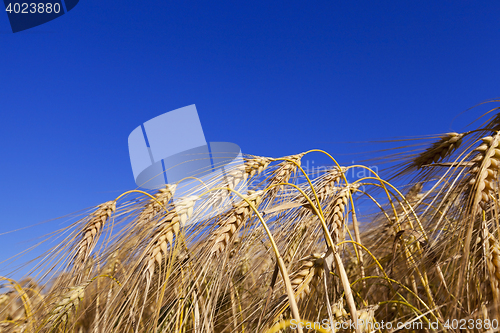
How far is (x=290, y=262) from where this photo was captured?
105 centimetres

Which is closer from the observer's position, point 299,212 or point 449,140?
point 299,212

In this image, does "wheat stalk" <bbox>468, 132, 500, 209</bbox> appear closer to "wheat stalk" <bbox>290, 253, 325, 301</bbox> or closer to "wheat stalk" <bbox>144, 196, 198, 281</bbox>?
"wheat stalk" <bbox>290, 253, 325, 301</bbox>

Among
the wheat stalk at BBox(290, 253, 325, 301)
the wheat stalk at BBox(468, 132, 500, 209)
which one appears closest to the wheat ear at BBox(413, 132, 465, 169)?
the wheat stalk at BBox(468, 132, 500, 209)

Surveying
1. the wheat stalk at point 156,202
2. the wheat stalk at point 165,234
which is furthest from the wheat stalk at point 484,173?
the wheat stalk at point 156,202

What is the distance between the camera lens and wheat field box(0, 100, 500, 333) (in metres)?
0.81

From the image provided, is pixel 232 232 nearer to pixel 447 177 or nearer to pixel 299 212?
pixel 299 212

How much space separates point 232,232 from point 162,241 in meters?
0.24

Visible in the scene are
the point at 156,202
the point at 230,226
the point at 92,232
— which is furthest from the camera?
the point at 156,202

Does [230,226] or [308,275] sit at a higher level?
[230,226]

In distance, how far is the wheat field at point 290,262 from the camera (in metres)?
0.81

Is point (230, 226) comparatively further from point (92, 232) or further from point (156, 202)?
point (92, 232)

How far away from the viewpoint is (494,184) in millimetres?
821

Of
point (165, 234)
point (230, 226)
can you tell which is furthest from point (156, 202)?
point (230, 226)

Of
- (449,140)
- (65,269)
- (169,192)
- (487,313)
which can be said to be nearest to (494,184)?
(487,313)
